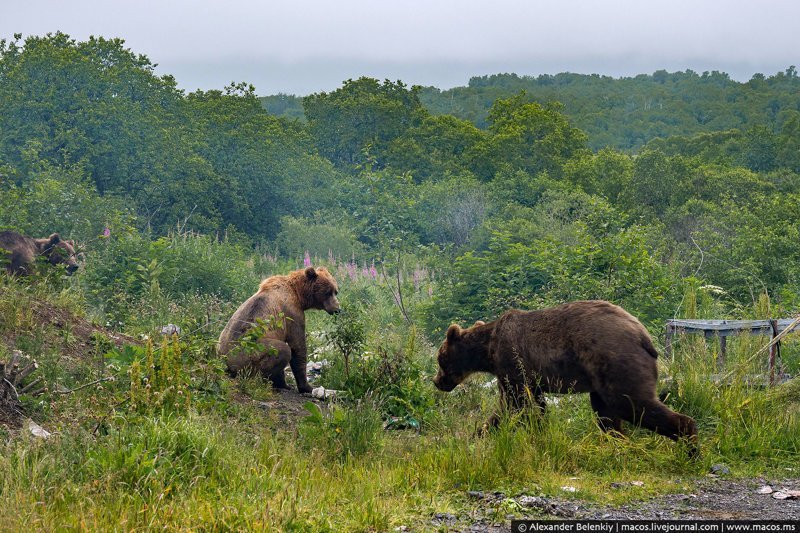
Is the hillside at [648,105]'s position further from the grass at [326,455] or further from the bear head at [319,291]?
the grass at [326,455]

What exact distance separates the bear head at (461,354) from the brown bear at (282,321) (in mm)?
1911

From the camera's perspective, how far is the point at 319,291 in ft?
40.3

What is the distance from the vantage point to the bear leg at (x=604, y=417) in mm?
7998

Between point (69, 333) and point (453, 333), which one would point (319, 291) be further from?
point (69, 333)

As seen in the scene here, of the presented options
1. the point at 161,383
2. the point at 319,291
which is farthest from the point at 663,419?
the point at 319,291

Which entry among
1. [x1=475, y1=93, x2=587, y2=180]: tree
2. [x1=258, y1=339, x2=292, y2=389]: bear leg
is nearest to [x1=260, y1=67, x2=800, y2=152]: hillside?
[x1=475, y1=93, x2=587, y2=180]: tree

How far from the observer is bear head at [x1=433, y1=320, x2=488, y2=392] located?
982 cm

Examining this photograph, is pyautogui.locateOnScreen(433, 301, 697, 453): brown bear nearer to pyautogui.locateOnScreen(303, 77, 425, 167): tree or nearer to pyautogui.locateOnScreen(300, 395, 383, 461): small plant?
pyautogui.locateOnScreen(300, 395, 383, 461): small plant

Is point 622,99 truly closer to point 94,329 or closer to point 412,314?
point 412,314

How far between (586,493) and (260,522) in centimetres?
244

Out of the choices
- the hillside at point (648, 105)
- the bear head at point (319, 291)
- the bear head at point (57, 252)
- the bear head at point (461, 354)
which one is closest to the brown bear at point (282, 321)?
the bear head at point (319, 291)

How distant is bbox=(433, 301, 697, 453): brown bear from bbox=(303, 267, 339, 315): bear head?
3.29 metres

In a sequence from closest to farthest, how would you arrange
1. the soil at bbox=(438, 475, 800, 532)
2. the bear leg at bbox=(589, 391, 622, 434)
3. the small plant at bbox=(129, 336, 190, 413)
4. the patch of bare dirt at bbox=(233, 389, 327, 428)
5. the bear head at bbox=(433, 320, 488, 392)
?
1. the soil at bbox=(438, 475, 800, 532)
2. the small plant at bbox=(129, 336, 190, 413)
3. the bear leg at bbox=(589, 391, 622, 434)
4. the patch of bare dirt at bbox=(233, 389, 327, 428)
5. the bear head at bbox=(433, 320, 488, 392)

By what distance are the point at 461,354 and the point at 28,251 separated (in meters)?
8.37
